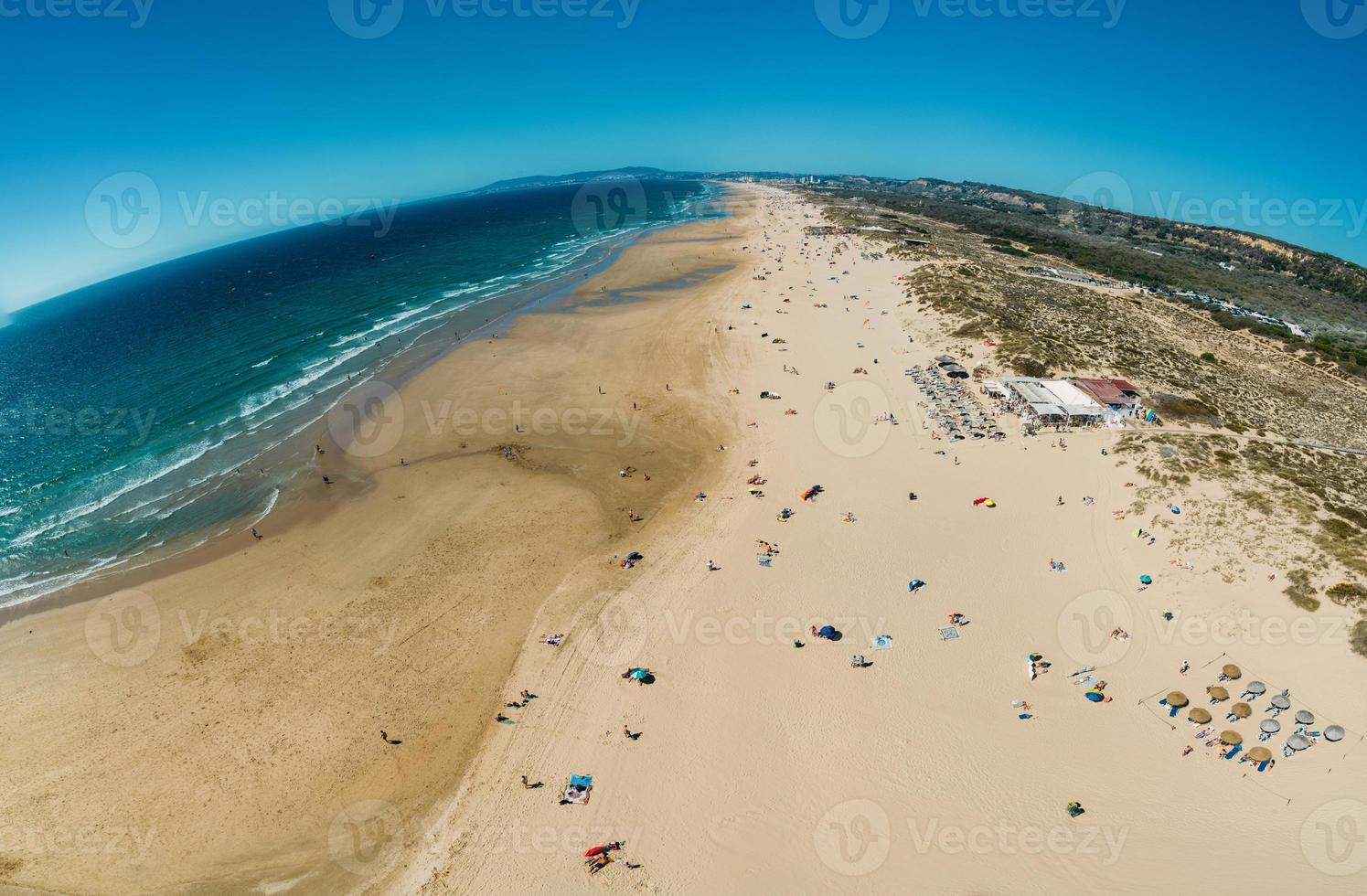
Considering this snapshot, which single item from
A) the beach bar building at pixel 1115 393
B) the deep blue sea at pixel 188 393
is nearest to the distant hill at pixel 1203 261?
the beach bar building at pixel 1115 393

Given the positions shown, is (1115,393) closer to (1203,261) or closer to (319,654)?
(319,654)

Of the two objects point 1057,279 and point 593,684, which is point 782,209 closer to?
point 1057,279

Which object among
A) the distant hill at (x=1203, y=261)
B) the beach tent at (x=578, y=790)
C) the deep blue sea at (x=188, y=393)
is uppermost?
the distant hill at (x=1203, y=261)

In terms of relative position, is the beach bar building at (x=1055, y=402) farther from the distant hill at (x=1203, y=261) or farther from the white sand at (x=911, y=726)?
the distant hill at (x=1203, y=261)

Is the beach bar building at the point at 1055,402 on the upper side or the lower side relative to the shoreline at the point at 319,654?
upper

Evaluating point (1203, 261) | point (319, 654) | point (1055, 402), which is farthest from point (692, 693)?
point (1203, 261)

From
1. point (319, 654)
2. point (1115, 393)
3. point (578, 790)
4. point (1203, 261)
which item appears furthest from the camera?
point (1203, 261)
